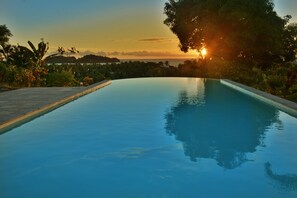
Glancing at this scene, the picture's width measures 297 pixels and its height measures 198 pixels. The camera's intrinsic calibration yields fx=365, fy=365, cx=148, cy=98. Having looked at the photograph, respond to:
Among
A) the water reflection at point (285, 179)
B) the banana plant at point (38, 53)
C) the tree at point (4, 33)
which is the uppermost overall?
the tree at point (4, 33)

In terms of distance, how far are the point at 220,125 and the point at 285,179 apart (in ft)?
15.1

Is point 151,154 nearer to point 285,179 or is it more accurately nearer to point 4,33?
point 285,179

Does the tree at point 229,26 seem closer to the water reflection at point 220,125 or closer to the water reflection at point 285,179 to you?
the water reflection at point 220,125

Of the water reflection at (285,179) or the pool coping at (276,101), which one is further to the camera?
the pool coping at (276,101)

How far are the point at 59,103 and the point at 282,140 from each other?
7762 millimetres

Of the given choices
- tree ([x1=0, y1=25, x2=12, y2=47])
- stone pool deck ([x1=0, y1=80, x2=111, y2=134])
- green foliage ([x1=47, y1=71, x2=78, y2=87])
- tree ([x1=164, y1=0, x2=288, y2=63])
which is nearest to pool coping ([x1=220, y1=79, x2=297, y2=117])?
stone pool deck ([x1=0, y1=80, x2=111, y2=134])

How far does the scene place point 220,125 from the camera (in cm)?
1039

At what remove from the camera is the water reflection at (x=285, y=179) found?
5.46 m

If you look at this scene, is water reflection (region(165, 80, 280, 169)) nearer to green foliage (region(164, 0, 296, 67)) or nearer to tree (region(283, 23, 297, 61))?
green foliage (region(164, 0, 296, 67))

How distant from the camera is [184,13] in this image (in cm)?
3369

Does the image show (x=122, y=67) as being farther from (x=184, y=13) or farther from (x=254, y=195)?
(x=254, y=195)

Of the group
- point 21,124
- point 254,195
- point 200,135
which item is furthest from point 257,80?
point 254,195

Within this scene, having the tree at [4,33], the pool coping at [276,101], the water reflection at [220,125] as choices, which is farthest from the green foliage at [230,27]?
the tree at [4,33]

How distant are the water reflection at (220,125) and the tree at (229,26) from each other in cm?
1562
